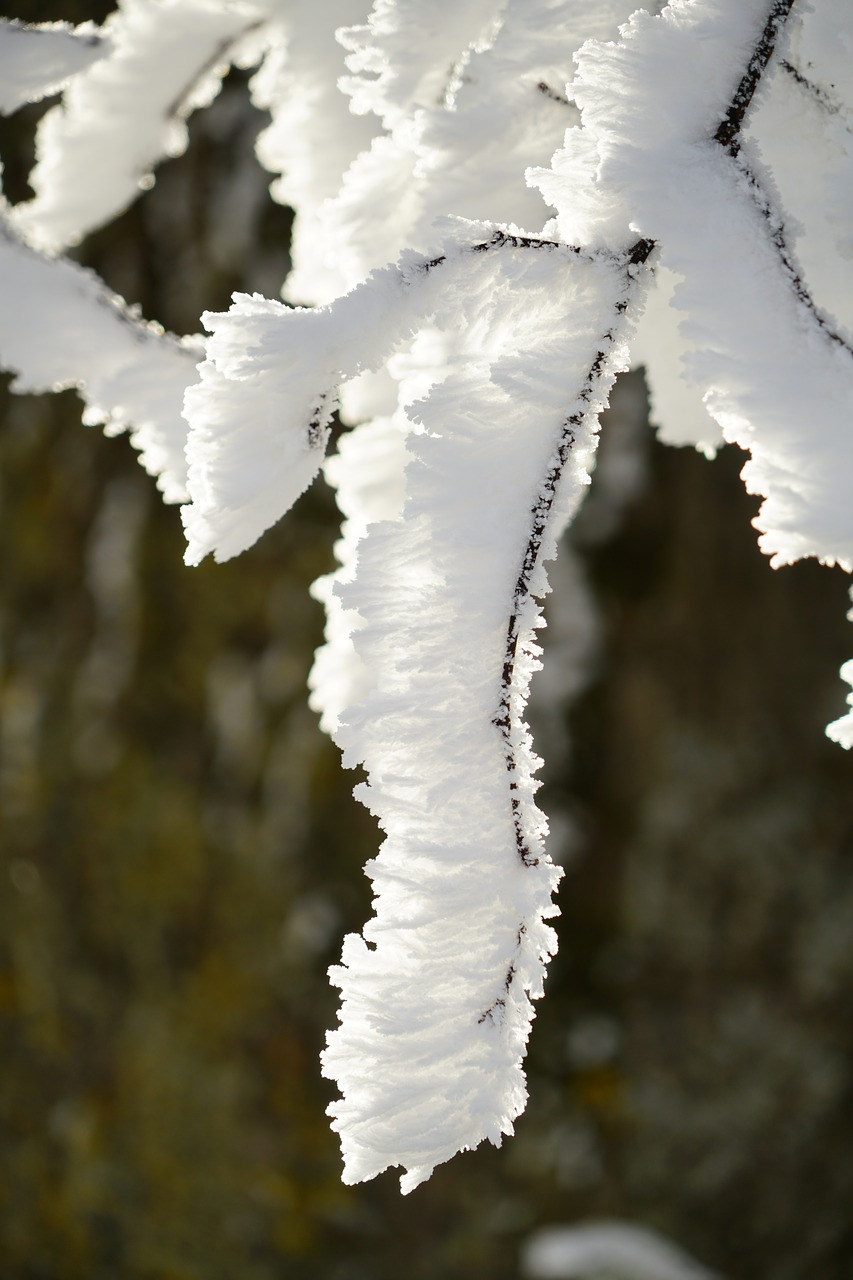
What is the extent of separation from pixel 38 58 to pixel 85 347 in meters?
0.13

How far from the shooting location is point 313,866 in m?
1.18

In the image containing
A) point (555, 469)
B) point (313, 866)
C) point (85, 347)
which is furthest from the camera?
point (313, 866)

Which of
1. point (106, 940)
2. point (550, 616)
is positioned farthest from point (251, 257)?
point (106, 940)

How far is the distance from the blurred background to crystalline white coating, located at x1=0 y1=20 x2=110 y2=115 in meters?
0.75

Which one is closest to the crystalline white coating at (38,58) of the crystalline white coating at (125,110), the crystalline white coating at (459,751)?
the crystalline white coating at (125,110)

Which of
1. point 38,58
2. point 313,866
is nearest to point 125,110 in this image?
point 38,58

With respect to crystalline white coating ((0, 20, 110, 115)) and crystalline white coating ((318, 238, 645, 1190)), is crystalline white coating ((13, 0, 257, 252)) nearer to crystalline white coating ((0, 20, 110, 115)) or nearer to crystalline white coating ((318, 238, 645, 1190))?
crystalline white coating ((0, 20, 110, 115))

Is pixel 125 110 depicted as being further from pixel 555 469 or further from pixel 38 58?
pixel 555 469

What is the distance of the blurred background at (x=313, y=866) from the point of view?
3.60 feet

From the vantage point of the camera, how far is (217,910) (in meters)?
1.23

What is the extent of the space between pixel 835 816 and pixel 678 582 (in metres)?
0.36

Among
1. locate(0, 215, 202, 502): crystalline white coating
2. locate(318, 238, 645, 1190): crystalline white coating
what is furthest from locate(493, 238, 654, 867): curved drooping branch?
locate(0, 215, 202, 502): crystalline white coating

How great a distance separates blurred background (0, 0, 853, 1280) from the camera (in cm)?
110

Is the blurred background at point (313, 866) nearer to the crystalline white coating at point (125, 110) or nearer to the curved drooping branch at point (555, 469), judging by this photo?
the crystalline white coating at point (125, 110)
